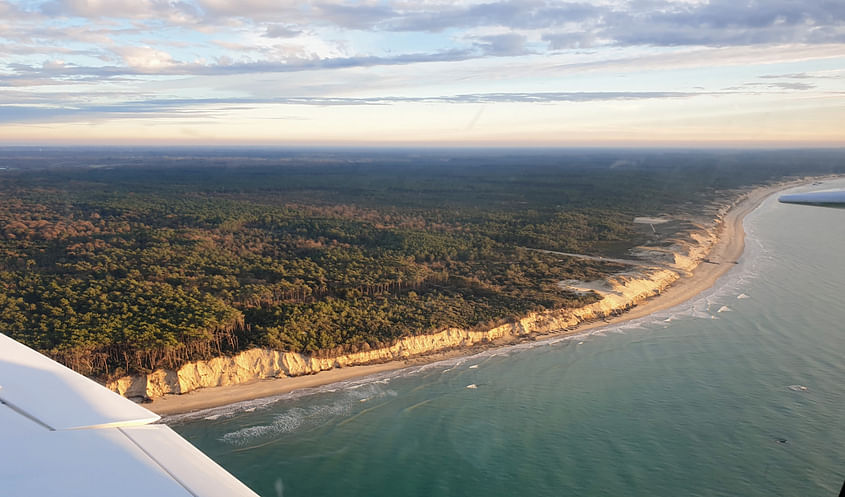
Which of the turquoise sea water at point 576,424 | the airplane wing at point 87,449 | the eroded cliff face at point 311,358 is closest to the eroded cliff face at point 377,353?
the eroded cliff face at point 311,358

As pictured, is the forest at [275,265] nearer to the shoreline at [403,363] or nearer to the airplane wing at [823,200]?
the shoreline at [403,363]

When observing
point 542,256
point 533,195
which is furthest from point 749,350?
point 533,195

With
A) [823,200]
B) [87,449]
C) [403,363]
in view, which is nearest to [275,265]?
[403,363]

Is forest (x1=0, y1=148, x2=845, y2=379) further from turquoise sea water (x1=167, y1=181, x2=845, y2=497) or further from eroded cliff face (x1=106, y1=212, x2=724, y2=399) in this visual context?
turquoise sea water (x1=167, y1=181, x2=845, y2=497)

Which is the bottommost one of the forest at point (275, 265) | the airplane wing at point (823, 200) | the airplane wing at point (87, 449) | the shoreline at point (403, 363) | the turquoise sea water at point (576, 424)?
the turquoise sea water at point (576, 424)

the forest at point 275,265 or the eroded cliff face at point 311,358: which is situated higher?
the forest at point 275,265

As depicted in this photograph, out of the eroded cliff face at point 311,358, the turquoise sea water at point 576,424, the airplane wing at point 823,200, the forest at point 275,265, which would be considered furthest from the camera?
the forest at point 275,265
